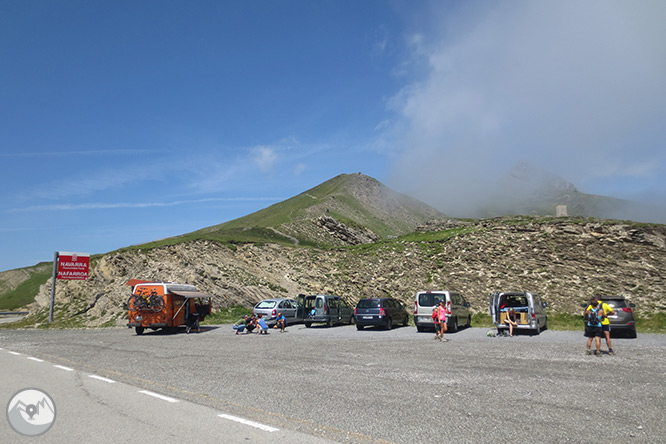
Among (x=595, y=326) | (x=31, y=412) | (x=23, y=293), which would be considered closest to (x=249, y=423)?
(x=31, y=412)

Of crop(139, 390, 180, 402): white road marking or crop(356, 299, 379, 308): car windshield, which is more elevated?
crop(356, 299, 379, 308): car windshield

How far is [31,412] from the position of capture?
704 cm

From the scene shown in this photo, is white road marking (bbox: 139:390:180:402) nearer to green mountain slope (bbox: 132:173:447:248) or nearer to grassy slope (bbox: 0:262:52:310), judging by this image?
green mountain slope (bbox: 132:173:447:248)

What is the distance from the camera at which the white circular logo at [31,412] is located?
610 centimetres

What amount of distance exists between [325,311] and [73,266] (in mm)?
22703

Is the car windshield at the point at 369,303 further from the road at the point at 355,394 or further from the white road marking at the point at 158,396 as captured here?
the white road marking at the point at 158,396

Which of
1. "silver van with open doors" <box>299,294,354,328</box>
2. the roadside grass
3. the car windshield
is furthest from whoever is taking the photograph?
the roadside grass

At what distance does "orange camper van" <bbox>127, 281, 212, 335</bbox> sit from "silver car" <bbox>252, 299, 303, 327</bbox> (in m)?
3.63

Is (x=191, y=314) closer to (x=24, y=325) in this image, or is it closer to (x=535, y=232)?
(x=24, y=325)

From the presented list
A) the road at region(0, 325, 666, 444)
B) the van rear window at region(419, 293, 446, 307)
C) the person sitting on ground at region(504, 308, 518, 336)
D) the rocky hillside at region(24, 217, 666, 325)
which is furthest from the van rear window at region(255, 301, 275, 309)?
the person sitting on ground at region(504, 308, 518, 336)

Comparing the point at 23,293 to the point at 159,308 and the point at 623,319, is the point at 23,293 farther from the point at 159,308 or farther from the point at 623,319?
the point at 623,319

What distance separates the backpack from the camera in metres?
12.4

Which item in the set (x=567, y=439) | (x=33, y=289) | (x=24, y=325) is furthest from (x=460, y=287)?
(x=33, y=289)

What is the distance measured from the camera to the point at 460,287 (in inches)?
1309
